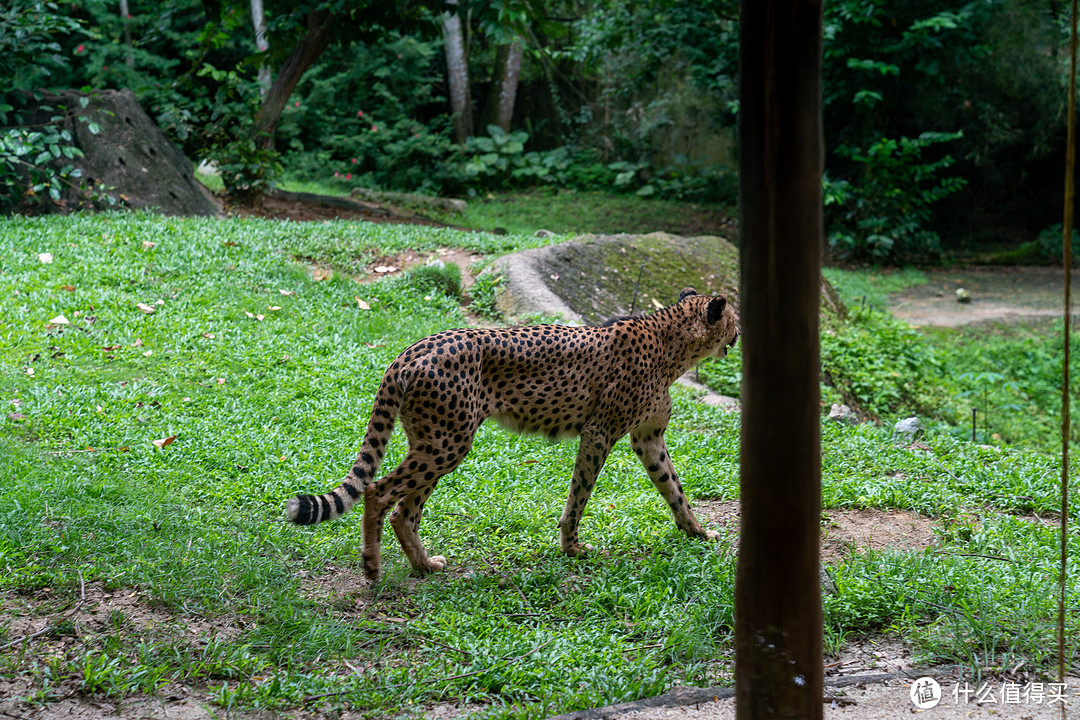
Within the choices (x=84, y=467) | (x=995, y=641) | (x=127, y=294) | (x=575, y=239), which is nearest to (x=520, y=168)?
(x=575, y=239)

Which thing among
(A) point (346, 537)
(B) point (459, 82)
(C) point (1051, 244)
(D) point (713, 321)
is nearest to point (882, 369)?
(D) point (713, 321)

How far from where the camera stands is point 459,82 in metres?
21.2

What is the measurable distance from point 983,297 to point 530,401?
40.5 feet

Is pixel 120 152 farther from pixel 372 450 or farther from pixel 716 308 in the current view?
pixel 716 308

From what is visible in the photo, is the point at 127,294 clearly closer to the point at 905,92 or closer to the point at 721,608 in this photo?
the point at 721,608

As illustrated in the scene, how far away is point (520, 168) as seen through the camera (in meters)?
21.4

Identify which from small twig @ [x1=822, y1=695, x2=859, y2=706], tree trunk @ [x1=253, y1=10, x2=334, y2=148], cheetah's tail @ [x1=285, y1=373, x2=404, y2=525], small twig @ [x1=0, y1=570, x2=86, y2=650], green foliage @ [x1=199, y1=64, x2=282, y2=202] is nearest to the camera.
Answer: small twig @ [x1=822, y1=695, x2=859, y2=706]

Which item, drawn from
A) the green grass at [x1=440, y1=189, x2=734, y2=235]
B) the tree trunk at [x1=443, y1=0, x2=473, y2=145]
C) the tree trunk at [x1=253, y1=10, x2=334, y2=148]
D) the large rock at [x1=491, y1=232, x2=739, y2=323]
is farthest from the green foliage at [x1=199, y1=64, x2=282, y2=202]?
the tree trunk at [x1=443, y1=0, x2=473, y2=145]

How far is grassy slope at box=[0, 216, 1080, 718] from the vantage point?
3340 mm

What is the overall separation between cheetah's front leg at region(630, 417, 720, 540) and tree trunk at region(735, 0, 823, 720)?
2273 millimetres

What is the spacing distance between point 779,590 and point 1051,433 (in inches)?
298

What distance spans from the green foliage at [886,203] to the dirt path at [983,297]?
926 millimetres

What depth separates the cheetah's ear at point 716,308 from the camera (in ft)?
16.1

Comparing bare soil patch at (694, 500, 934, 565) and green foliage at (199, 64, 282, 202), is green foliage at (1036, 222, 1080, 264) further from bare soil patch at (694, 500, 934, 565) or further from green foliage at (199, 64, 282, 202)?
green foliage at (199, 64, 282, 202)
